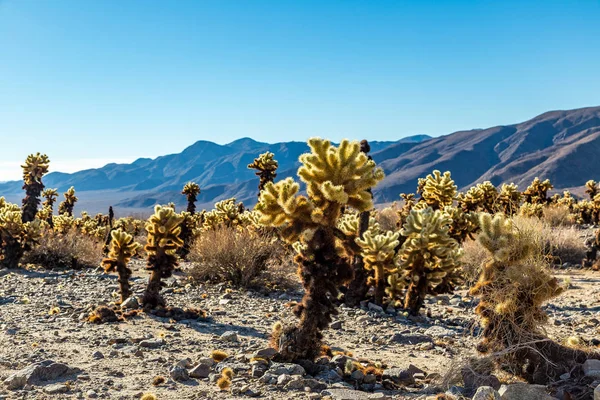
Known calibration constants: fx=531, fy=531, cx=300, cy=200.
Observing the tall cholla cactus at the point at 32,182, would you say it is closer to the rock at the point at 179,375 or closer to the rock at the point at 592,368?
the rock at the point at 179,375

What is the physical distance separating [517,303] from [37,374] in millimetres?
5065

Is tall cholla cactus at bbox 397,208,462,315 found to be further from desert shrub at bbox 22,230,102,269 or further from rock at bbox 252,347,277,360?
desert shrub at bbox 22,230,102,269

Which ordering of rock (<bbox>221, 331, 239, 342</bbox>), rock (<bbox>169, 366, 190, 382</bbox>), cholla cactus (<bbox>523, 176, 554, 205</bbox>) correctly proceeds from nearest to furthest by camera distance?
rock (<bbox>169, 366, 190, 382</bbox>)
rock (<bbox>221, 331, 239, 342</bbox>)
cholla cactus (<bbox>523, 176, 554, 205</bbox>)

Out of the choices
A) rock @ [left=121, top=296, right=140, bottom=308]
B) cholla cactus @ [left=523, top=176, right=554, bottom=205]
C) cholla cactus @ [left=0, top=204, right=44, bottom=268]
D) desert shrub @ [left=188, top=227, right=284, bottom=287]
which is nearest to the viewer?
rock @ [left=121, top=296, right=140, bottom=308]

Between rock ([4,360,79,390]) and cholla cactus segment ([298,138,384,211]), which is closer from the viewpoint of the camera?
rock ([4,360,79,390])

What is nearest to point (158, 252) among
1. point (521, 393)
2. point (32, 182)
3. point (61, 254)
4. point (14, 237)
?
point (521, 393)

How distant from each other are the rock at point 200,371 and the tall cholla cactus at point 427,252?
15.0 ft

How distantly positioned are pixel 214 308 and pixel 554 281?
6098 millimetres

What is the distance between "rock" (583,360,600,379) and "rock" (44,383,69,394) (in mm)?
4954

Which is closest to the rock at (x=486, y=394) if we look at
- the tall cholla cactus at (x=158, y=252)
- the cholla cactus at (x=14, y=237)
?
the tall cholla cactus at (x=158, y=252)

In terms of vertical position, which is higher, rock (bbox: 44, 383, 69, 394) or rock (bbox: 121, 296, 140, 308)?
rock (bbox: 44, 383, 69, 394)

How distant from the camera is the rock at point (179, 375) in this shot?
557 cm

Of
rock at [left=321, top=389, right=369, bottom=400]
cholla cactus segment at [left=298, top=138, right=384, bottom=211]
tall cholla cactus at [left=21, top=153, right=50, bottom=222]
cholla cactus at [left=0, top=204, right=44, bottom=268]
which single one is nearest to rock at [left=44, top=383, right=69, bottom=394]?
rock at [left=321, top=389, right=369, bottom=400]

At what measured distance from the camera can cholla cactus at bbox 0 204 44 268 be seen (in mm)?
14734
